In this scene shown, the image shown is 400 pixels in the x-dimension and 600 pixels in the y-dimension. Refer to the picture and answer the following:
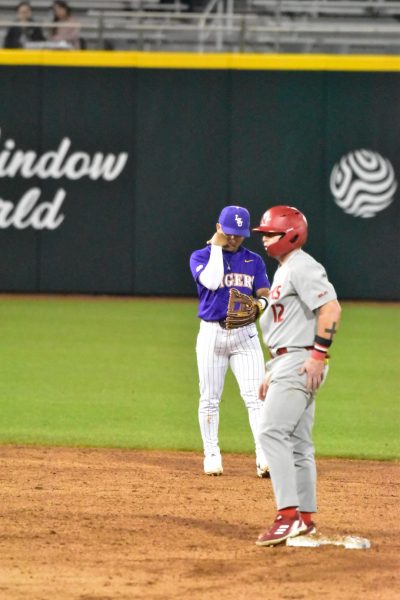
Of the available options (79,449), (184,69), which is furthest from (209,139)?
(79,449)

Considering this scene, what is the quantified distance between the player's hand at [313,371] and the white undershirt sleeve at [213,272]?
2.29m

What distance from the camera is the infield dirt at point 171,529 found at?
6.05m

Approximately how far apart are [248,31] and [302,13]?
2853 millimetres

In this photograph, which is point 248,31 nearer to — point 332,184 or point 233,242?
point 332,184

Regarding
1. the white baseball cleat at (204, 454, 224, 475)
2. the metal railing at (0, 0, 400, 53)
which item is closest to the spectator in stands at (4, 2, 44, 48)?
the metal railing at (0, 0, 400, 53)

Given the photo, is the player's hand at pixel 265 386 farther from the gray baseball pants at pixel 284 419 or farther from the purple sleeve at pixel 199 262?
the purple sleeve at pixel 199 262

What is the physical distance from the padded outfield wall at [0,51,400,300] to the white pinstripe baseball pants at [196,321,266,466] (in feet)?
38.0

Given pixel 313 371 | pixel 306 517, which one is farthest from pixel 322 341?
pixel 306 517

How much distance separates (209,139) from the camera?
67.9 feet

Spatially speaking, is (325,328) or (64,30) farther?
(64,30)

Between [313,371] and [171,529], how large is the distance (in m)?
1.43

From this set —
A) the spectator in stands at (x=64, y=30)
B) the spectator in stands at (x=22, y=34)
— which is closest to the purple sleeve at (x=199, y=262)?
the spectator in stands at (x=64, y=30)

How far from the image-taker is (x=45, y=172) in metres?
20.7

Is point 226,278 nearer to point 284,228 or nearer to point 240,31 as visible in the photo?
point 284,228
